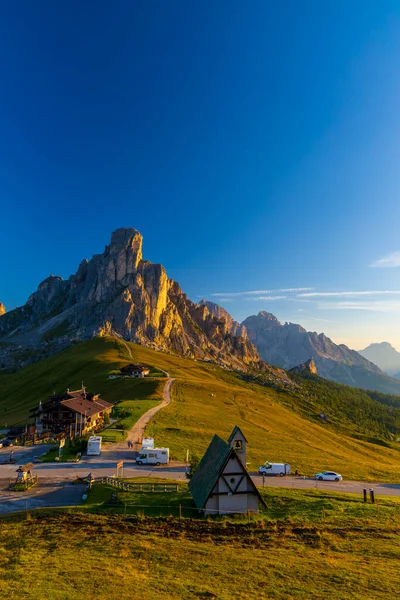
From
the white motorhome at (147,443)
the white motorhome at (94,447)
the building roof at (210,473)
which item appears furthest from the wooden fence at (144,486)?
the white motorhome at (94,447)

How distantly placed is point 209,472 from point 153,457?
20316 mm

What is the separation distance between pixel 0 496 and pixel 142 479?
14897 millimetres

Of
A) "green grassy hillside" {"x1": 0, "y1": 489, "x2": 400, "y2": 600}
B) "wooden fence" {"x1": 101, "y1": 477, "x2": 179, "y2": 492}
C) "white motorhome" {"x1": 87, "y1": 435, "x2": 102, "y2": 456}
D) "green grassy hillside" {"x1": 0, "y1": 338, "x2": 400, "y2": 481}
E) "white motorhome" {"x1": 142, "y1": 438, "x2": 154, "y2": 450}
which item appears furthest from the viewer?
"green grassy hillside" {"x1": 0, "y1": 338, "x2": 400, "y2": 481}

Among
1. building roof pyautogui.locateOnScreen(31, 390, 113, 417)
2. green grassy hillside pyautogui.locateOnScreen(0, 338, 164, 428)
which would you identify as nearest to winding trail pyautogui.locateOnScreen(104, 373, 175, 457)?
building roof pyautogui.locateOnScreen(31, 390, 113, 417)

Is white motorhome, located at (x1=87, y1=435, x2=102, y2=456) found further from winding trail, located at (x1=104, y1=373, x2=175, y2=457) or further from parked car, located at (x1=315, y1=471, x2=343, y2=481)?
parked car, located at (x1=315, y1=471, x2=343, y2=481)

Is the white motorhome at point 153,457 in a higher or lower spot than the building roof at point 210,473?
lower

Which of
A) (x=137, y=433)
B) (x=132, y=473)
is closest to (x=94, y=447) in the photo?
(x=132, y=473)

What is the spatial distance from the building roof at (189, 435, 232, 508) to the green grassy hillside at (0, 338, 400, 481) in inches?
724

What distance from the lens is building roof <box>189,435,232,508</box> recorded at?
29.3 metres

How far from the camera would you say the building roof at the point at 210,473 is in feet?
96.1

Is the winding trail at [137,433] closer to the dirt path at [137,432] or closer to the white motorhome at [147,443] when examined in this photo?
the dirt path at [137,432]

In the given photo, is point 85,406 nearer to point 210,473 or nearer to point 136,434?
point 136,434

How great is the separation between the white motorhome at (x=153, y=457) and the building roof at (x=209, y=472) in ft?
53.9

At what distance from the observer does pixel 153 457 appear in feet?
160
